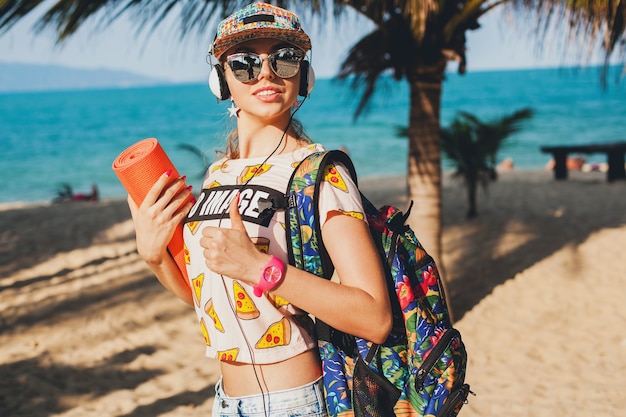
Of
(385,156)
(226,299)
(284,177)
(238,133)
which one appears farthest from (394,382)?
(385,156)

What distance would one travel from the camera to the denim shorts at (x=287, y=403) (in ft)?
5.34

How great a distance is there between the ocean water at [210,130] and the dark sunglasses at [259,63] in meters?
0.36

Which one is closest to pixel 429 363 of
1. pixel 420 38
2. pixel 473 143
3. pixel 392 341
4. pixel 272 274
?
pixel 392 341

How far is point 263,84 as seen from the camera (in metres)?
1.72

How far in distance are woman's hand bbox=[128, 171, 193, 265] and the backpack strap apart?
32 centimetres

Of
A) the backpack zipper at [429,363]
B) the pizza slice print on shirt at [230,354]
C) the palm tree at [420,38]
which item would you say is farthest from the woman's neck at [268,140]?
the palm tree at [420,38]

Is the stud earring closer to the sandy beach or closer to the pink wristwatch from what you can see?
the pink wristwatch

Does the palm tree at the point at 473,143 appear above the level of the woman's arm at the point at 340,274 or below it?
below

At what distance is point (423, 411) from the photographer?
1.57 m

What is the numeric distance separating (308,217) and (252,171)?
250mm

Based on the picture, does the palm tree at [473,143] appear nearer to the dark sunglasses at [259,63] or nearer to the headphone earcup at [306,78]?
the headphone earcup at [306,78]

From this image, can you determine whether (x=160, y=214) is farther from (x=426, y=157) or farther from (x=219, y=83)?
(x=426, y=157)

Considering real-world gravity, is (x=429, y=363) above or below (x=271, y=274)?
below

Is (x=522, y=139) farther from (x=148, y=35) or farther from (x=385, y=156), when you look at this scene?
(x=148, y=35)
